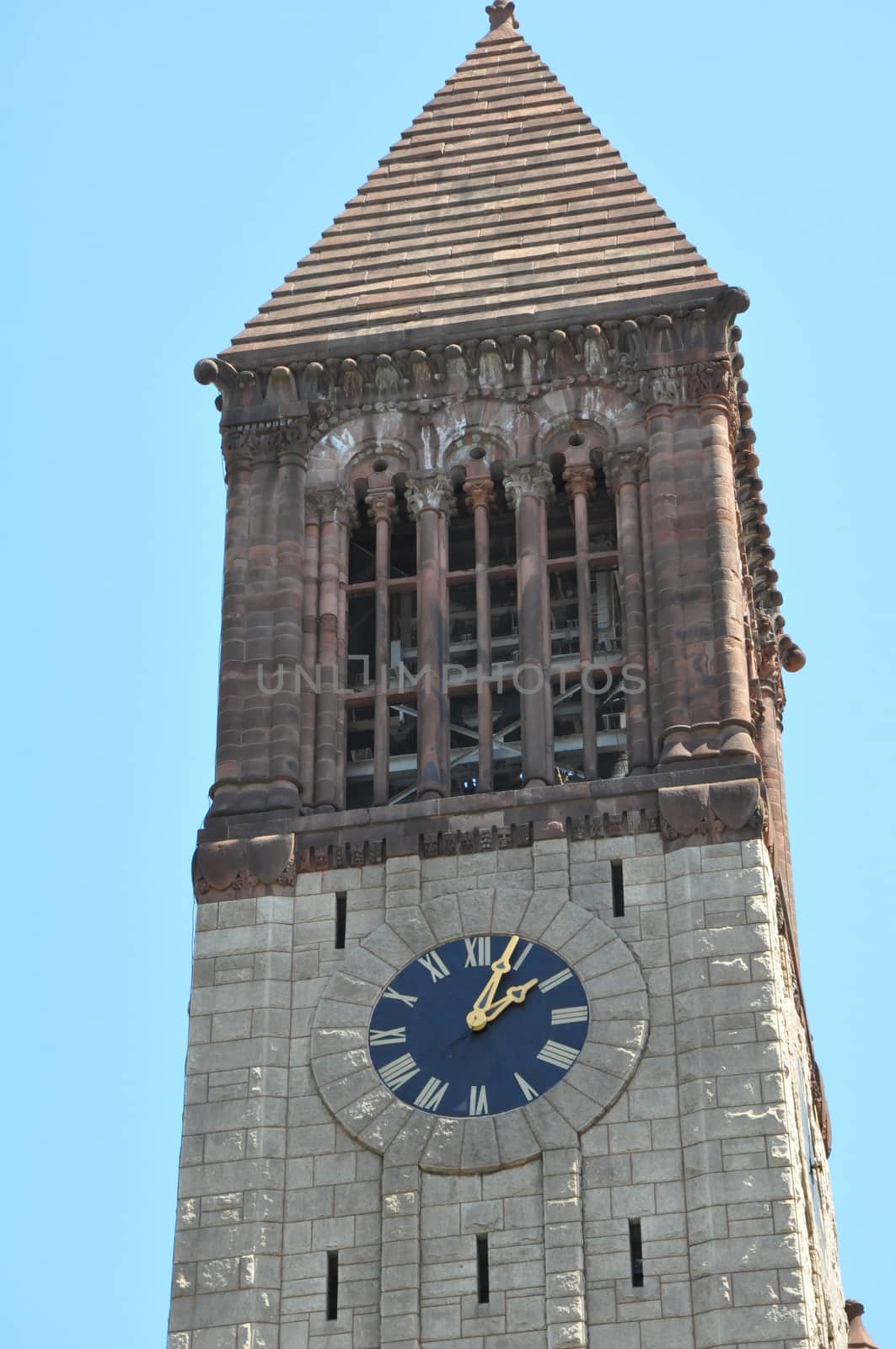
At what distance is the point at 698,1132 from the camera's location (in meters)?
54.2

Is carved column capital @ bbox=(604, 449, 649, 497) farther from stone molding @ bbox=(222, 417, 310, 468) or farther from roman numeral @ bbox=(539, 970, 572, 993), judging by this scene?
roman numeral @ bbox=(539, 970, 572, 993)

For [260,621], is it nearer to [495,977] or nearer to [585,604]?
[585,604]

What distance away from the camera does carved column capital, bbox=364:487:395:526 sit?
2517 inches

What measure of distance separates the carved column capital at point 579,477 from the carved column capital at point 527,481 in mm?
348

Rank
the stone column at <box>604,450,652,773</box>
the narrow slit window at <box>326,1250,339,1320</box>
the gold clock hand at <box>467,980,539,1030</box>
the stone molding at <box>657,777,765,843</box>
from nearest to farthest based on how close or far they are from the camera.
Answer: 1. the narrow slit window at <box>326,1250,339,1320</box>
2. the gold clock hand at <box>467,980,539,1030</box>
3. the stone molding at <box>657,777,765,843</box>
4. the stone column at <box>604,450,652,773</box>

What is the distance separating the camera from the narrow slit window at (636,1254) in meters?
53.0

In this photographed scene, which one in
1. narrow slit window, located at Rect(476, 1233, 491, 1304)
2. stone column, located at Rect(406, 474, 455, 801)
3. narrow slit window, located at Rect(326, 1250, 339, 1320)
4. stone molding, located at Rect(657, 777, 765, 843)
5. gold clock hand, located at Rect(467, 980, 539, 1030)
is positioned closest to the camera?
narrow slit window, located at Rect(476, 1233, 491, 1304)

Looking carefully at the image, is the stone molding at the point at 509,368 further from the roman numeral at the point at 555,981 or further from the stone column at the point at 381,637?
the roman numeral at the point at 555,981

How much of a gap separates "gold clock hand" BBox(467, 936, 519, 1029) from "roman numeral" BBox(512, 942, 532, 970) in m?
0.12

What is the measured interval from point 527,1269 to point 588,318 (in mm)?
18574

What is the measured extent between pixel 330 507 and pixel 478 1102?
508 inches

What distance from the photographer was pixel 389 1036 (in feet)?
186

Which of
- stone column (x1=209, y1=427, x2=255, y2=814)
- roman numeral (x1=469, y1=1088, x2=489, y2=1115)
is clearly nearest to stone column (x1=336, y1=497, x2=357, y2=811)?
stone column (x1=209, y1=427, x2=255, y2=814)

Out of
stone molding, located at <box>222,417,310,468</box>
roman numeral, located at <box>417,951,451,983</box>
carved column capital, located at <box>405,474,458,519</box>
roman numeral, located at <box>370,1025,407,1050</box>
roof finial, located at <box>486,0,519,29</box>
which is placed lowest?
roman numeral, located at <box>370,1025,407,1050</box>
